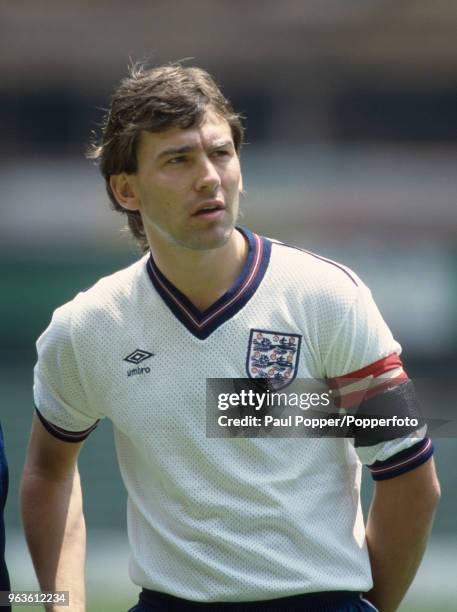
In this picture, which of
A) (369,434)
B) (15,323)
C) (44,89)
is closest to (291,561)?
(369,434)

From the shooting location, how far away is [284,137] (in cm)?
1905

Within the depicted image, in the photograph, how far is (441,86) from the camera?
19.7m

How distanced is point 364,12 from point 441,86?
2283 mm

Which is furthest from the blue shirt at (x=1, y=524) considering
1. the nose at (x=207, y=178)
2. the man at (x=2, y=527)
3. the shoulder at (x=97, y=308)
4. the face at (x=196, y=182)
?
the nose at (x=207, y=178)

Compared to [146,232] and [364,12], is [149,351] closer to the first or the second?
[146,232]

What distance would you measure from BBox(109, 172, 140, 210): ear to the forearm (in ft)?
2.40

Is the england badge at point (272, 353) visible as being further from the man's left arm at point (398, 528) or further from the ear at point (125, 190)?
the ear at point (125, 190)

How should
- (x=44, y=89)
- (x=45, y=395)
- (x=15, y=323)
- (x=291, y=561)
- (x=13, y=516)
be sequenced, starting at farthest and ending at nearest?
(x=44, y=89), (x=15, y=323), (x=13, y=516), (x=45, y=395), (x=291, y=561)

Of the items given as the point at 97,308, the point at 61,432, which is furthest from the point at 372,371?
the point at 61,432

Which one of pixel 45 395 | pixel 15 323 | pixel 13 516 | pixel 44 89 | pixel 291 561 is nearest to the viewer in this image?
pixel 291 561

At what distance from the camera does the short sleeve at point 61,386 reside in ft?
10.1

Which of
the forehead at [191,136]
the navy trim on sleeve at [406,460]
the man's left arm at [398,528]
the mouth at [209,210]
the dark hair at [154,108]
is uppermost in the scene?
the dark hair at [154,108]

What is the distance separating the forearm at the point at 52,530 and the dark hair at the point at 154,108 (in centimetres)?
83

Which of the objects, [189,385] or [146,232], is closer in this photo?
[189,385]
